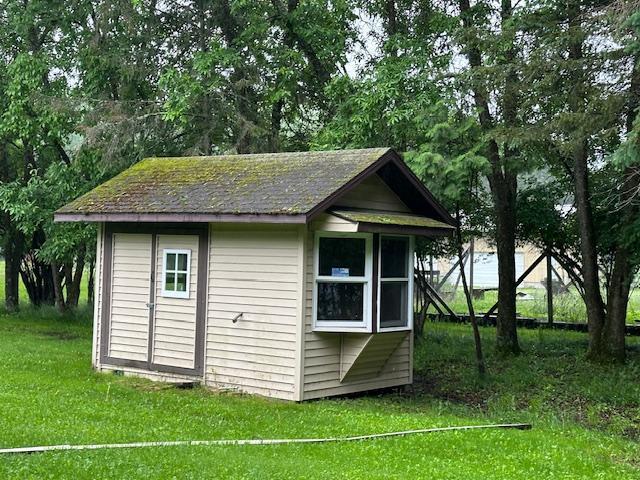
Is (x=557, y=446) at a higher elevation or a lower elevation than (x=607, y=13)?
lower

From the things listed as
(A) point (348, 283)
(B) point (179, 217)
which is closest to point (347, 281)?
(A) point (348, 283)

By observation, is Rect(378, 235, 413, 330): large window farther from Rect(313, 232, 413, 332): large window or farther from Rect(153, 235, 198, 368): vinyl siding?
Rect(153, 235, 198, 368): vinyl siding

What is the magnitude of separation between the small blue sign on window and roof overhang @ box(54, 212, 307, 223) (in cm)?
118

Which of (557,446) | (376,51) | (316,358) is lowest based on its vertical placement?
(557,446)

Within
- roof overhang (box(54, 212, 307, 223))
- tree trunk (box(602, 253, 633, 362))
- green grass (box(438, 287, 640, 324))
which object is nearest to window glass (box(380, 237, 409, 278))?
roof overhang (box(54, 212, 307, 223))

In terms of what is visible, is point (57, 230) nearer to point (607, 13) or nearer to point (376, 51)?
point (376, 51)

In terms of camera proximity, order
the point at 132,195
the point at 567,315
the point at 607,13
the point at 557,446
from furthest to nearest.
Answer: the point at 567,315 < the point at 132,195 < the point at 607,13 < the point at 557,446

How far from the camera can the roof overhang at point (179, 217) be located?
10.6 meters

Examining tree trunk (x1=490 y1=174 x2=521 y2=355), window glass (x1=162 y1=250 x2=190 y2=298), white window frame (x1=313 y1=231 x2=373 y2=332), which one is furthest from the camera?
tree trunk (x1=490 y1=174 x2=521 y2=355)

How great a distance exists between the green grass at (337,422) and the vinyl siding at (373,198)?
2819 mm

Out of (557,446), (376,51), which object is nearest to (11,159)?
(376,51)

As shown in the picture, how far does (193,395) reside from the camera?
438 inches

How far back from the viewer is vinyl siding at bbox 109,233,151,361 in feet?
41.7

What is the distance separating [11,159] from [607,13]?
18.2 m
